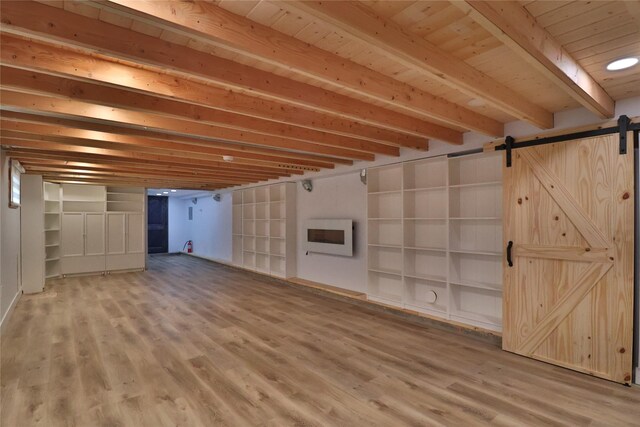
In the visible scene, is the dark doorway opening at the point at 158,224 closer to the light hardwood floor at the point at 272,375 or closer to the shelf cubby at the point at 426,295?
the light hardwood floor at the point at 272,375

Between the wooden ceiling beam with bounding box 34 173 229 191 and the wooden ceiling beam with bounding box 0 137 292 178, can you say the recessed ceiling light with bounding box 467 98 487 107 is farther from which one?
the wooden ceiling beam with bounding box 34 173 229 191

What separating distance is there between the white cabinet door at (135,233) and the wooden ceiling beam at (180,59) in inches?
313

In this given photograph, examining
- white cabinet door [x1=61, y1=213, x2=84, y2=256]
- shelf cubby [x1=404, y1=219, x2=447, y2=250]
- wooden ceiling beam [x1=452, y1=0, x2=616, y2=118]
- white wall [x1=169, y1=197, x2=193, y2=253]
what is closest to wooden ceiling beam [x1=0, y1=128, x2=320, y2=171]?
shelf cubby [x1=404, y1=219, x2=447, y2=250]

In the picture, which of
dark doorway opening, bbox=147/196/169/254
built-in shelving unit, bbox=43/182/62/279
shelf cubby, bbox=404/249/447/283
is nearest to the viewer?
shelf cubby, bbox=404/249/447/283

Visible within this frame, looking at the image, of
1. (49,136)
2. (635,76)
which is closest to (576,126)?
(635,76)

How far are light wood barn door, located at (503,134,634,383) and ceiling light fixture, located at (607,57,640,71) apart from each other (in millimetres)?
845

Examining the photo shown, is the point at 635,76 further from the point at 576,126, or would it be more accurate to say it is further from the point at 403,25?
the point at 403,25

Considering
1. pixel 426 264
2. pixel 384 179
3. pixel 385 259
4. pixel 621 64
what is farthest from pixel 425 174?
pixel 621 64

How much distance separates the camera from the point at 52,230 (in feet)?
25.2

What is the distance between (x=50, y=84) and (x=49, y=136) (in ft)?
5.32

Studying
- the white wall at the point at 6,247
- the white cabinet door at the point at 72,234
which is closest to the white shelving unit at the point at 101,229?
the white cabinet door at the point at 72,234

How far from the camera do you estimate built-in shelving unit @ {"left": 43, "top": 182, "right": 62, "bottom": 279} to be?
7.72 metres

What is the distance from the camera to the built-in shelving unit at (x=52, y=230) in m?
7.72

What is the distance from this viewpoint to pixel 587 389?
2.75 m
